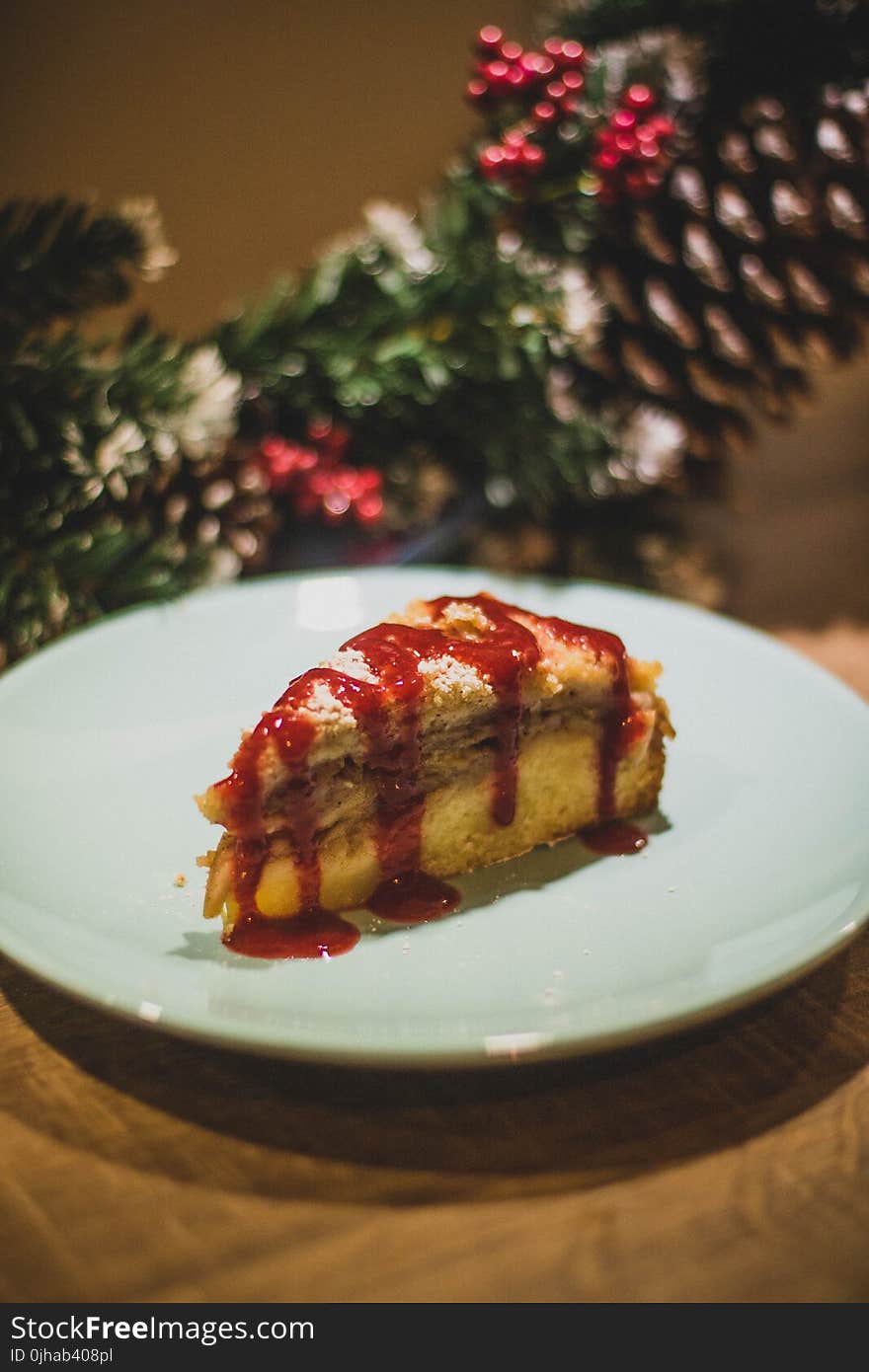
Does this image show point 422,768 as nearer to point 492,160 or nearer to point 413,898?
point 413,898

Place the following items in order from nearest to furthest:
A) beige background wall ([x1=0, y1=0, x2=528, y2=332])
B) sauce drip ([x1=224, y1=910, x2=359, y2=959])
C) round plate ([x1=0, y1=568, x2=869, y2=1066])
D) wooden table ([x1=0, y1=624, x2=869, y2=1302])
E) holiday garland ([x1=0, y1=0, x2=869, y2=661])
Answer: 1. wooden table ([x1=0, y1=624, x2=869, y2=1302])
2. round plate ([x1=0, y1=568, x2=869, y2=1066])
3. sauce drip ([x1=224, y1=910, x2=359, y2=959])
4. holiday garland ([x1=0, y1=0, x2=869, y2=661])
5. beige background wall ([x1=0, y1=0, x2=528, y2=332])

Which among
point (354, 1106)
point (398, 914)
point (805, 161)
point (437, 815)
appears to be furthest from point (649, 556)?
point (354, 1106)

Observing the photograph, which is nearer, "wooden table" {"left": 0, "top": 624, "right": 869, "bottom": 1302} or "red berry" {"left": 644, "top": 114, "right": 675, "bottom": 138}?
"wooden table" {"left": 0, "top": 624, "right": 869, "bottom": 1302}

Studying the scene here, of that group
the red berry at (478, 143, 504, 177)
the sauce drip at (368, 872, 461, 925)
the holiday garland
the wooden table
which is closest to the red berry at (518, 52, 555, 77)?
the holiday garland

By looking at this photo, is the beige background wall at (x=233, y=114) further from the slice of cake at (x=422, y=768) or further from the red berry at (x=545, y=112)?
the slice of cake at (x=422, y=768)

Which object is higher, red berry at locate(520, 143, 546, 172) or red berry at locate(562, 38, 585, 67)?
red berry at locate(562, 38, 585, 67)

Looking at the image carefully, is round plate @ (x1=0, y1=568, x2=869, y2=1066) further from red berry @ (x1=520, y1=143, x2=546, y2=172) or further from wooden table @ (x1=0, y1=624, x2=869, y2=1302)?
red berry @ (x1=520, y1=143, x2=546, y2=172)

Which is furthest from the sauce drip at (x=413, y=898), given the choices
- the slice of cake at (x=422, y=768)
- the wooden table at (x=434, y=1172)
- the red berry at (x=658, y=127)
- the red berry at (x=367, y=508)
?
the red berry at (x=658, y=127)
